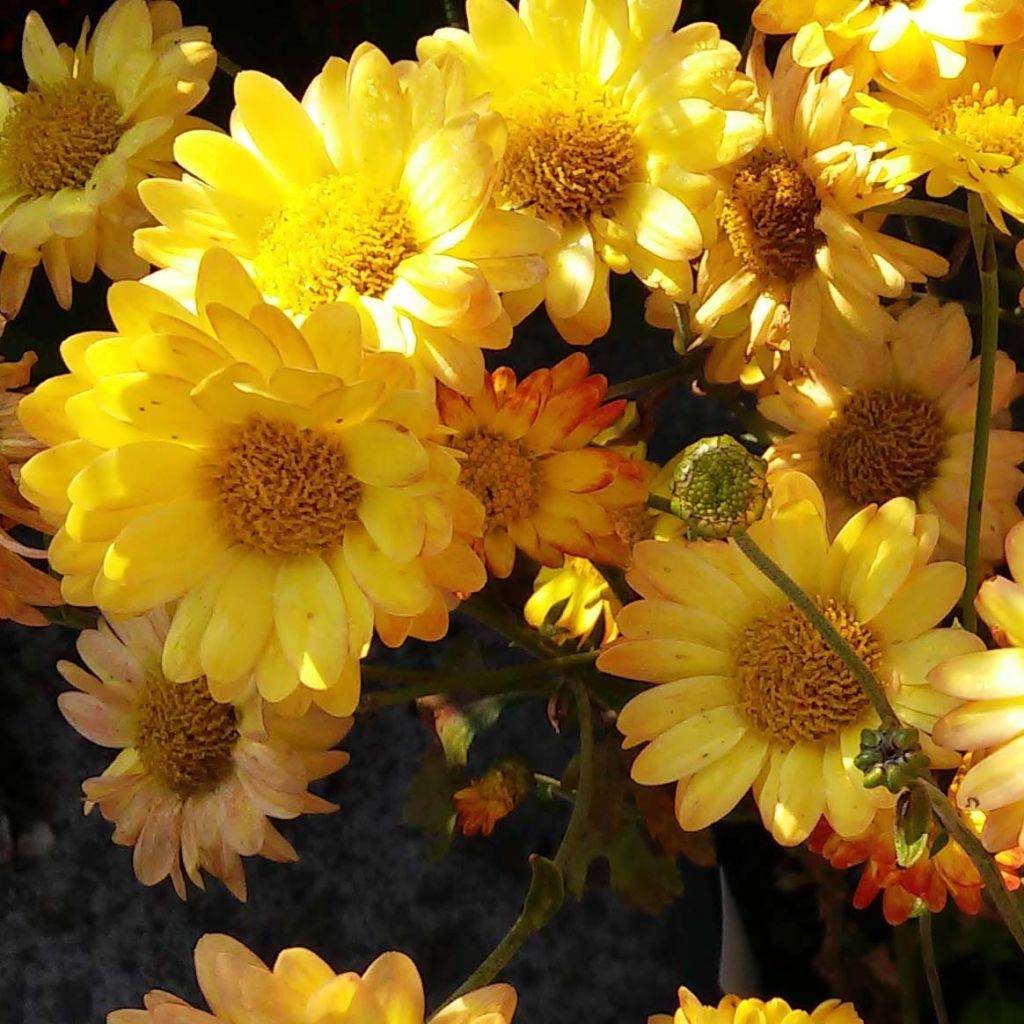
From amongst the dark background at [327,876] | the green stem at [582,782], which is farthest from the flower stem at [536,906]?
the dark background at [327,876]

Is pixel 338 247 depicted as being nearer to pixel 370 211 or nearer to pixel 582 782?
pixel 370 211

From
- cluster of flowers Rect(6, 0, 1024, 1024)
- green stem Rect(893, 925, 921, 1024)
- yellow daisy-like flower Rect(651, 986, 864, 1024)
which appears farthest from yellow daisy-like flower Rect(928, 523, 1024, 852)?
green stem Rect(893, 925, 921, 1024)

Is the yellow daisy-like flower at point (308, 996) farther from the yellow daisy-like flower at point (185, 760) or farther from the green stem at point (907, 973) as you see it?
the green stem at point (907, 973)

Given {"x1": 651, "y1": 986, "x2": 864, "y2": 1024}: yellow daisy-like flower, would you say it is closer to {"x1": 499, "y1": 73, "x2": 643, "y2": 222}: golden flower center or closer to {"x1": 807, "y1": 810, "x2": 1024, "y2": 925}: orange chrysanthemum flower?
{"x1": 807, "y1": 810, "x2": 1024, "y2": 925}: orange chrysanthemum flower

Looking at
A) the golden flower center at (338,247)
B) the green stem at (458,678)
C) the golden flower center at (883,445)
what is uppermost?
the golden flower center at (338,247)

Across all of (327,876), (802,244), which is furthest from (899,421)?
(327,876)

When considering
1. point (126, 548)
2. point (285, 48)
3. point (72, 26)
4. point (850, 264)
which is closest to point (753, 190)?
point (850, 264)
